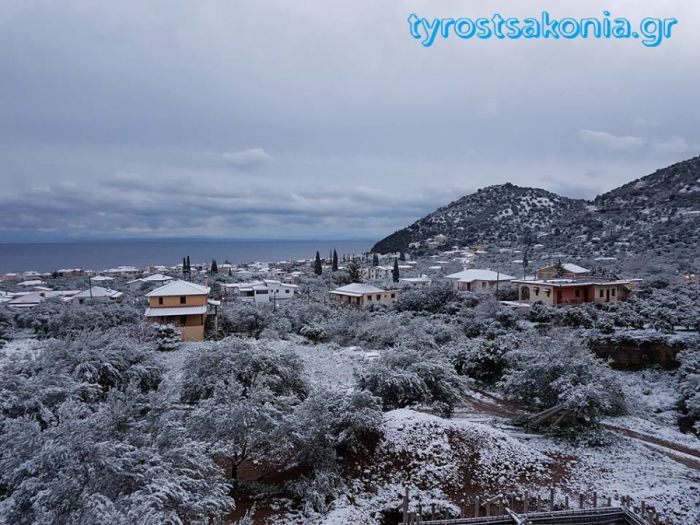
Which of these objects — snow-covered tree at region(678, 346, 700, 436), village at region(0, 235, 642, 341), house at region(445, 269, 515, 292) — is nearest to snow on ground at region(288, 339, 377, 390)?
village at region(0, 235, 642, 341)

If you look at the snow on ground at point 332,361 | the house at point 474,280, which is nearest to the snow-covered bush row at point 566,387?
the snow on ground at point 332,361

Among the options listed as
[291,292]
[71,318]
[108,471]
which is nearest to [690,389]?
[108,471]

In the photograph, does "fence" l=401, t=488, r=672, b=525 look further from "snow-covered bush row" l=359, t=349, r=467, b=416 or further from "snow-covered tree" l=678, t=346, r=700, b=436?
"snow-covered tree" l=678, t=346, r=700, b=436

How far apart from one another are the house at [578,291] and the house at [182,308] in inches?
1005

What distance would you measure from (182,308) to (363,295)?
678 inches

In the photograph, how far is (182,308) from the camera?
92.3 feet

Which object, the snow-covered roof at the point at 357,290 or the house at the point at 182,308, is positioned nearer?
the house at the point at 182,308

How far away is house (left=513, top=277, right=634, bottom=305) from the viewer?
108ft

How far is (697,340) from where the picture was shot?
2109 centimetres

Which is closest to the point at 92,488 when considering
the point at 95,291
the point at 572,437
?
the point at 572,437

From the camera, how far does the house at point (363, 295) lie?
4032 cm

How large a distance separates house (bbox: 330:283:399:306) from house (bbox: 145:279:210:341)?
50.6ft

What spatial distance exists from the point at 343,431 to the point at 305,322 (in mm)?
20106

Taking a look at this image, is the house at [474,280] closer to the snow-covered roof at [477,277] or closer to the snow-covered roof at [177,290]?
the snow-covered roof at [477,277]
